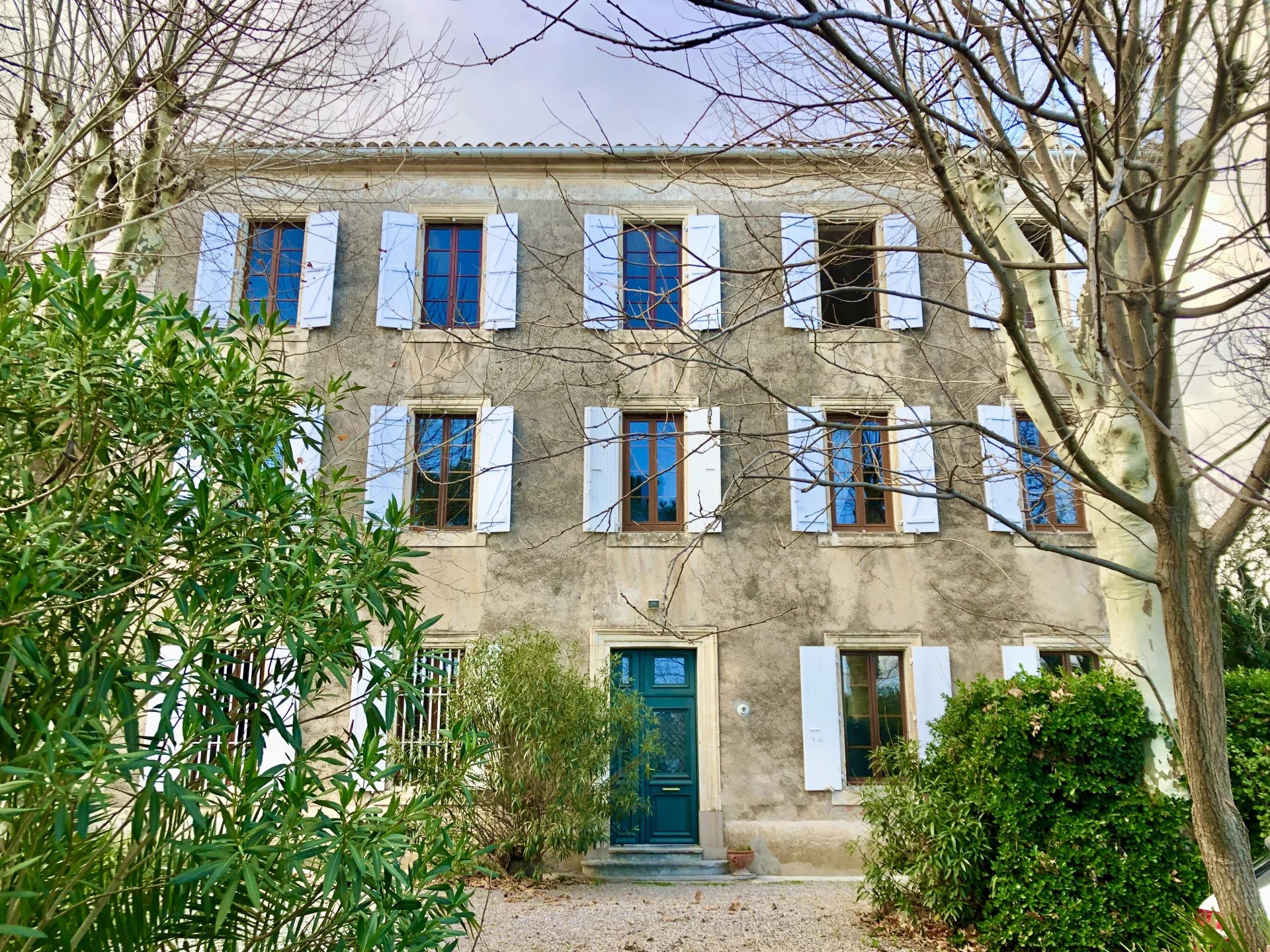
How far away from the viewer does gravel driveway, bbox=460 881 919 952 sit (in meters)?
6.69

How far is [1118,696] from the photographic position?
21.8 feet

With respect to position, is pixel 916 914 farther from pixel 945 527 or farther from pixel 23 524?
pixel 23 524

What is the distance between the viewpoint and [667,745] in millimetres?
10672

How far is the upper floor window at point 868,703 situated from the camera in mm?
10648

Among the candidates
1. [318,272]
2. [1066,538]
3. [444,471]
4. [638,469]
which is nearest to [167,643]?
[444,471]

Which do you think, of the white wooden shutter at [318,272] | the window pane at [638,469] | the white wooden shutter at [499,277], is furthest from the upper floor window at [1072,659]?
the white wooden shutter at [318,272]

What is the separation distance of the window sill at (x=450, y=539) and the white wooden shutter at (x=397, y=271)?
2.70 metres

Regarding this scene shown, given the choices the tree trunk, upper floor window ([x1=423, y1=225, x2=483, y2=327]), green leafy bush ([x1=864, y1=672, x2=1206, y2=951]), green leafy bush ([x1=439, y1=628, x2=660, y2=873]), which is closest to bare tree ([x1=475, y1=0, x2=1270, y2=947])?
the tree trunk

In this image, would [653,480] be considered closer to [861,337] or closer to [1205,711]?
[861,337]

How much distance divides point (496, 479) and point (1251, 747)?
7800mm

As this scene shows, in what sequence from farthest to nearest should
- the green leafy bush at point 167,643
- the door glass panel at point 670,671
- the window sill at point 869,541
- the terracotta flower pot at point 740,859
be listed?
the window sill at point 869,541
the door glass panel at point 670,671
the terracotta flower pot at point 740,859
the green leafy bush at point 167,643

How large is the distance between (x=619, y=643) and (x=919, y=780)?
169 inches

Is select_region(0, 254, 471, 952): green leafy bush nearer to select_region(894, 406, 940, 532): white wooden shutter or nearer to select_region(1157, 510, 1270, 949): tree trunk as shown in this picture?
select_region(1157, 510, 1270, 949): tree trunk

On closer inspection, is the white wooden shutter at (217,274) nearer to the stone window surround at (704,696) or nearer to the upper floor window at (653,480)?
the upper floor window at (653,480)
